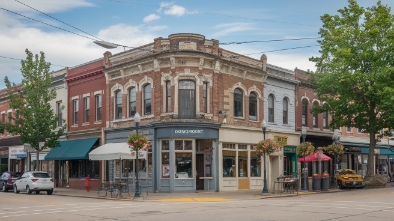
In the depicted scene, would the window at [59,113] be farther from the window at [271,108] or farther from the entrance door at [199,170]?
the window at [271,108]

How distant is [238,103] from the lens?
3444 centimetres

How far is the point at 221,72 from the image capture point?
108ft

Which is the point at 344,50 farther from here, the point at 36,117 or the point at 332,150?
the point at 36,117

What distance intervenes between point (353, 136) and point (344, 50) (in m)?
16.1

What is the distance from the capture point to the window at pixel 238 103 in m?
34.2

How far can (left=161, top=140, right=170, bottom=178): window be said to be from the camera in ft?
102

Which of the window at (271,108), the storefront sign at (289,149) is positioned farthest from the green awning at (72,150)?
the storefront sign at (289,149)

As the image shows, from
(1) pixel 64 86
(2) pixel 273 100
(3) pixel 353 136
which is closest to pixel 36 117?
(1) pixel 64 86

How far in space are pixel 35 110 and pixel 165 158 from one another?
1228cm

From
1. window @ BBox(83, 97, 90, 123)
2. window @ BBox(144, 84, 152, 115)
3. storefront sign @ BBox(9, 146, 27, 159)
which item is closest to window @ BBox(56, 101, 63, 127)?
window @ BBox(83, 97, 90, 123)

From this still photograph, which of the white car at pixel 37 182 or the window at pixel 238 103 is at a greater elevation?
the window at pixel 238 103

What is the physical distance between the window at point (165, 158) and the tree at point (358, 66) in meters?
13.3

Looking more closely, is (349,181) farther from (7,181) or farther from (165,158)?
(7,181)

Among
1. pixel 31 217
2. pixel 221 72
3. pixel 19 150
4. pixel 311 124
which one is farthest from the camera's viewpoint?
pixel 19 150
